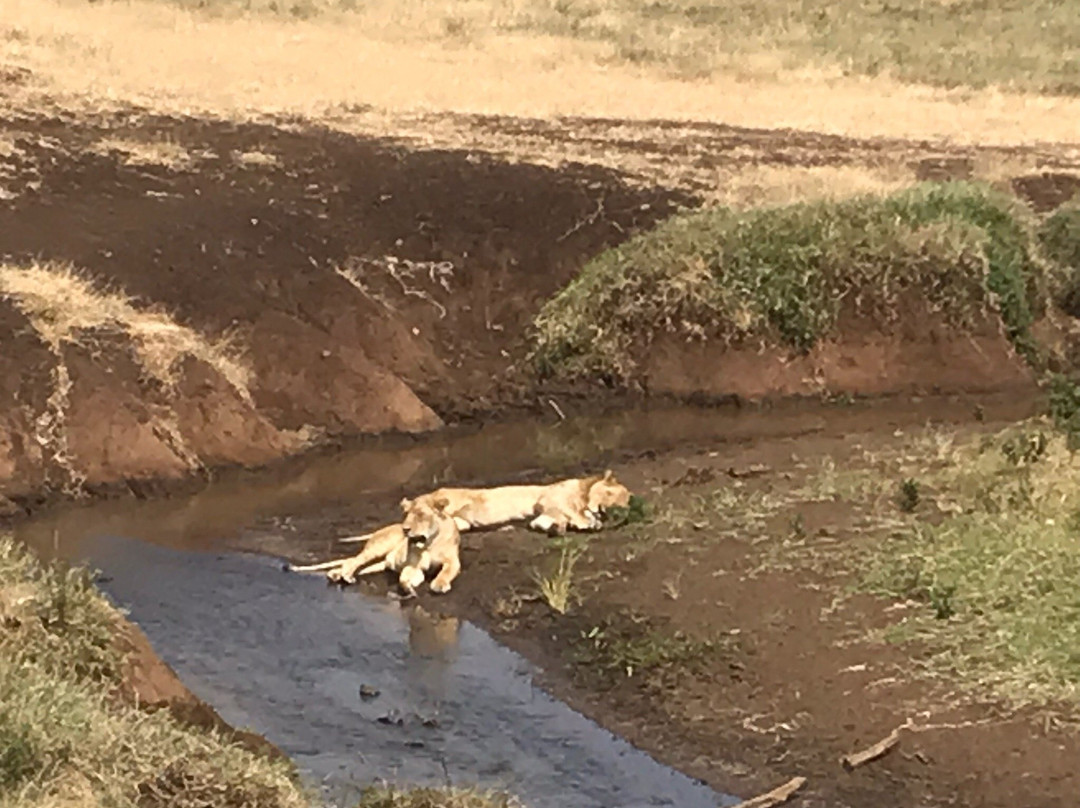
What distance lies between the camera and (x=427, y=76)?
25.5m

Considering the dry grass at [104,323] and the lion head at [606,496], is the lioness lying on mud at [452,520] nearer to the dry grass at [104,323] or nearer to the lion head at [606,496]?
the lion head at [606,496]

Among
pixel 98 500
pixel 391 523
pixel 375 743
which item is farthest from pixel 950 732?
pixel 98 500

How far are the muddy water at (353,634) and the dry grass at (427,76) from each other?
27.0 ft

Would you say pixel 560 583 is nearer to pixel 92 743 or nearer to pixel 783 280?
pixel 92 743

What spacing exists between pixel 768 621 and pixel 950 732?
1759 millimetres

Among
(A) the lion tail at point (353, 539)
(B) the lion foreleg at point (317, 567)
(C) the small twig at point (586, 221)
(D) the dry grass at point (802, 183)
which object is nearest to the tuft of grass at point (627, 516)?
(A) the lion tail at point (353, 539)

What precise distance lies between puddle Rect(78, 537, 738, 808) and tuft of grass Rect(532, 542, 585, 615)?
0.52 metres

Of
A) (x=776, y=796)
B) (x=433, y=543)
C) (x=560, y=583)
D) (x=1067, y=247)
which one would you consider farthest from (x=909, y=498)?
(x=1067, y=247)

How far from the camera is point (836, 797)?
8.90 meters

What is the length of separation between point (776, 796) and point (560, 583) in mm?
2992

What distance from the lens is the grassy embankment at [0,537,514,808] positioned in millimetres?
7188

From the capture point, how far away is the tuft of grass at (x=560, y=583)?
1136 cm

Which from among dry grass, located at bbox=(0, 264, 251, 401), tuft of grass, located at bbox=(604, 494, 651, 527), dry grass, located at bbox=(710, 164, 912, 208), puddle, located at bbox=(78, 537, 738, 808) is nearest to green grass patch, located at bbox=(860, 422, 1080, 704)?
tuft of grass, located at bbox=(604, 494, 651, 527)

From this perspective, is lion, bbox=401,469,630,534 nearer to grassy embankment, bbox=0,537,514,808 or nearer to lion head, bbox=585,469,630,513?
lion head, bbox=585,469,630,513
